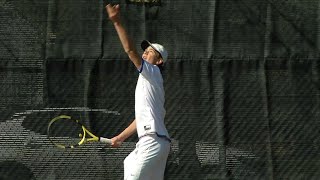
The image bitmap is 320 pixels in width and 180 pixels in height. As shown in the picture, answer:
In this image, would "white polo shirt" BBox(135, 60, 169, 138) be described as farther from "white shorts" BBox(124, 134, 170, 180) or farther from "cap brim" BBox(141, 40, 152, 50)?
"cap brim" BBox(141, 40, 152, 50)

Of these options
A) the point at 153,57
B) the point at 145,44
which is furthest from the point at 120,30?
the point at 145,44

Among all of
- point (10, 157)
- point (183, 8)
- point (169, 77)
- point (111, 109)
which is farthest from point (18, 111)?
point (183, 8)

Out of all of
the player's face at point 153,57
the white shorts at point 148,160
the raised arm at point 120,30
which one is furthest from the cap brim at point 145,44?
the white shorts at point 148,160

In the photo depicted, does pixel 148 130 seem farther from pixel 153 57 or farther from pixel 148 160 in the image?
pixel 153 57

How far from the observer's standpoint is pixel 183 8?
645 cm

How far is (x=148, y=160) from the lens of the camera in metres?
4.52

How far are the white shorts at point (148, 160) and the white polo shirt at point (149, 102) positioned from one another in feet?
0.22

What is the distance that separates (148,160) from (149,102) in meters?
0.43

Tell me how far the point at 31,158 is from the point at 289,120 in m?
2.65

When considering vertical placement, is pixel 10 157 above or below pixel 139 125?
below

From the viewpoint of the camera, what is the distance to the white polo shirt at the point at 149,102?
4.61 metres

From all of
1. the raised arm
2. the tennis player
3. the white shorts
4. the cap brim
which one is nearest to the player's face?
the tennis player

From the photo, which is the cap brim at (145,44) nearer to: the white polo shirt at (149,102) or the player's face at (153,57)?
the player's face at (153,57)

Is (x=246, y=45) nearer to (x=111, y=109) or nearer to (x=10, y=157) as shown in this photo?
(x=111, y=109)
